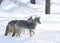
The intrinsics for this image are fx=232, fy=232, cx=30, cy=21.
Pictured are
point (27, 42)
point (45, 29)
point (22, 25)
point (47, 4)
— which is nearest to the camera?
point (27, 42)

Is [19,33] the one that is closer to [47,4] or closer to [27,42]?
[27,42]

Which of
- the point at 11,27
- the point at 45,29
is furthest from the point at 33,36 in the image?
the point at 45,29

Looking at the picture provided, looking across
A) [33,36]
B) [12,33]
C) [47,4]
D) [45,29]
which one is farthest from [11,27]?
[47,4]

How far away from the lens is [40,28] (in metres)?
11.0

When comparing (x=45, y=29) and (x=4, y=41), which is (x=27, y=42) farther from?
(x=45, y=29)

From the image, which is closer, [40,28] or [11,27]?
[11,27]

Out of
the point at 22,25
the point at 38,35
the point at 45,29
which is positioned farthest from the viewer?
the point at 45,29

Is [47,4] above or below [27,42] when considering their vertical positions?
above

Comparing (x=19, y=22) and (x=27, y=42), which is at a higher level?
(x=19, y=22)

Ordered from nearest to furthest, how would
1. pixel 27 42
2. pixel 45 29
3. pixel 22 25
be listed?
pixel 27 42
pixel 22 25
pixel 45 29

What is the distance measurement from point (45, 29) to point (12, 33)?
2.22 metres

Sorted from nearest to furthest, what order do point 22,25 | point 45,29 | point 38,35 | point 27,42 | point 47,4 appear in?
point 27,42
point 22,25
point 38,35
point 45,29
point 47,4

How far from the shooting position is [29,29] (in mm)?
8953

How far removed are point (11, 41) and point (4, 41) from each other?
248mm
